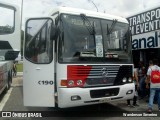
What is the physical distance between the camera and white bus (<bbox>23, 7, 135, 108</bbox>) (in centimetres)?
699

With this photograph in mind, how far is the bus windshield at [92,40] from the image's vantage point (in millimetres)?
7043

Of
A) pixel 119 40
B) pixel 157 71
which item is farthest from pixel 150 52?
pixel 119 40

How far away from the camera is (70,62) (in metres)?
6.99

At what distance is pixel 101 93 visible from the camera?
7.38m

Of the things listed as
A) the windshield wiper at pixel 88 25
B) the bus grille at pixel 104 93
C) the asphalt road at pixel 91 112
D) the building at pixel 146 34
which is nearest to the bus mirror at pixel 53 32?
the windshield wiper at pixel 88 25

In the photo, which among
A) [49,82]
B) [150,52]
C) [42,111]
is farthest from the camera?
[150,52]

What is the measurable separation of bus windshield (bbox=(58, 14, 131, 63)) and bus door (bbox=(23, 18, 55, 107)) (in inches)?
16.1

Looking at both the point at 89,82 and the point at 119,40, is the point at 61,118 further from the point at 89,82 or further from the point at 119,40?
the point at 119,40

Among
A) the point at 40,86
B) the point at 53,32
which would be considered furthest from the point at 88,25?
the point at 40,86

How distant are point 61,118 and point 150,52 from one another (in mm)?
5713

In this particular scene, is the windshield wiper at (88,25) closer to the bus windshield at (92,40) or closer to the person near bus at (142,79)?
the bus windshield at (92,40)

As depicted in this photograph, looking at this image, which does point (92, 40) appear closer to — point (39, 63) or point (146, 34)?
point (39, 63)

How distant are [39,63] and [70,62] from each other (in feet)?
2.81

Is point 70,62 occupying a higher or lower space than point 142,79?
higher
